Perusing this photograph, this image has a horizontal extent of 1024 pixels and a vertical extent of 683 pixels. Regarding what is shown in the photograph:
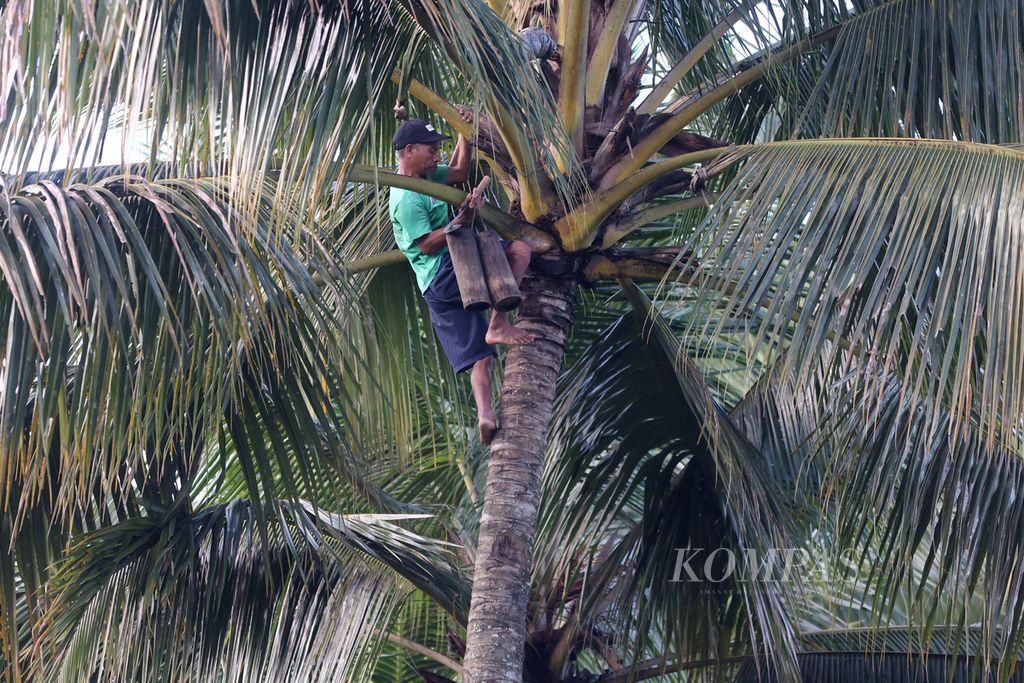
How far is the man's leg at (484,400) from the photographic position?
4402 mm

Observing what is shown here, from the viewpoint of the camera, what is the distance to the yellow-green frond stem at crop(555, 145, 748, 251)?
14.1ft

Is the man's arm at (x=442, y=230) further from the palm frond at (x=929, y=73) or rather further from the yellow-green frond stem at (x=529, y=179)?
the palm frond at (x=929, y=73)

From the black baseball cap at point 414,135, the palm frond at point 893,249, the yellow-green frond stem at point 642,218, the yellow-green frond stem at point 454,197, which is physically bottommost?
the palm frond at point 893,249

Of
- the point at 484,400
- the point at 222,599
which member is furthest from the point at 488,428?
the point at 222,599

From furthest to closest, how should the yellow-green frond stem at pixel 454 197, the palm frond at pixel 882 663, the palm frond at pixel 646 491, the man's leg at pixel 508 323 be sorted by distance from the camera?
the palm frond at pixel 882 663 → the palm frond at pixel 646 491 → the man's leg at pixel 508 323 → the yellow-green frond stem at pixel 454 197

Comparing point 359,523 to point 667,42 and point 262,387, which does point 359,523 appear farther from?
point 667,42

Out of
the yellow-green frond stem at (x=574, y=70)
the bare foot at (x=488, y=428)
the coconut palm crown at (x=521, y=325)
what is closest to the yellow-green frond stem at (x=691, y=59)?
the coconut palm crown at (x=521, y=325)

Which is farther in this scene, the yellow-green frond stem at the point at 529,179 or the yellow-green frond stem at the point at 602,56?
the yellow-green frond stem at the point at 602,56

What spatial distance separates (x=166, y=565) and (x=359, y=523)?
2.68ft

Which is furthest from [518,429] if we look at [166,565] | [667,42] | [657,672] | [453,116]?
[667,42]

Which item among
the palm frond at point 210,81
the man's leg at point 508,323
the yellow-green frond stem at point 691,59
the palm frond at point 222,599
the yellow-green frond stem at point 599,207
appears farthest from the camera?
the yellow-green frond stem at point 691,59

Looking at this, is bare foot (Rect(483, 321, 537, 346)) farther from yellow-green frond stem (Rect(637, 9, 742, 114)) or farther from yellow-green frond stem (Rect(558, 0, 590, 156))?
yellow-green frond stem (Rect(637, 9, 742, 114))

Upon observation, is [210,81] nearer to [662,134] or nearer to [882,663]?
[662,134]

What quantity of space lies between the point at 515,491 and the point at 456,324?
679 millimetres
